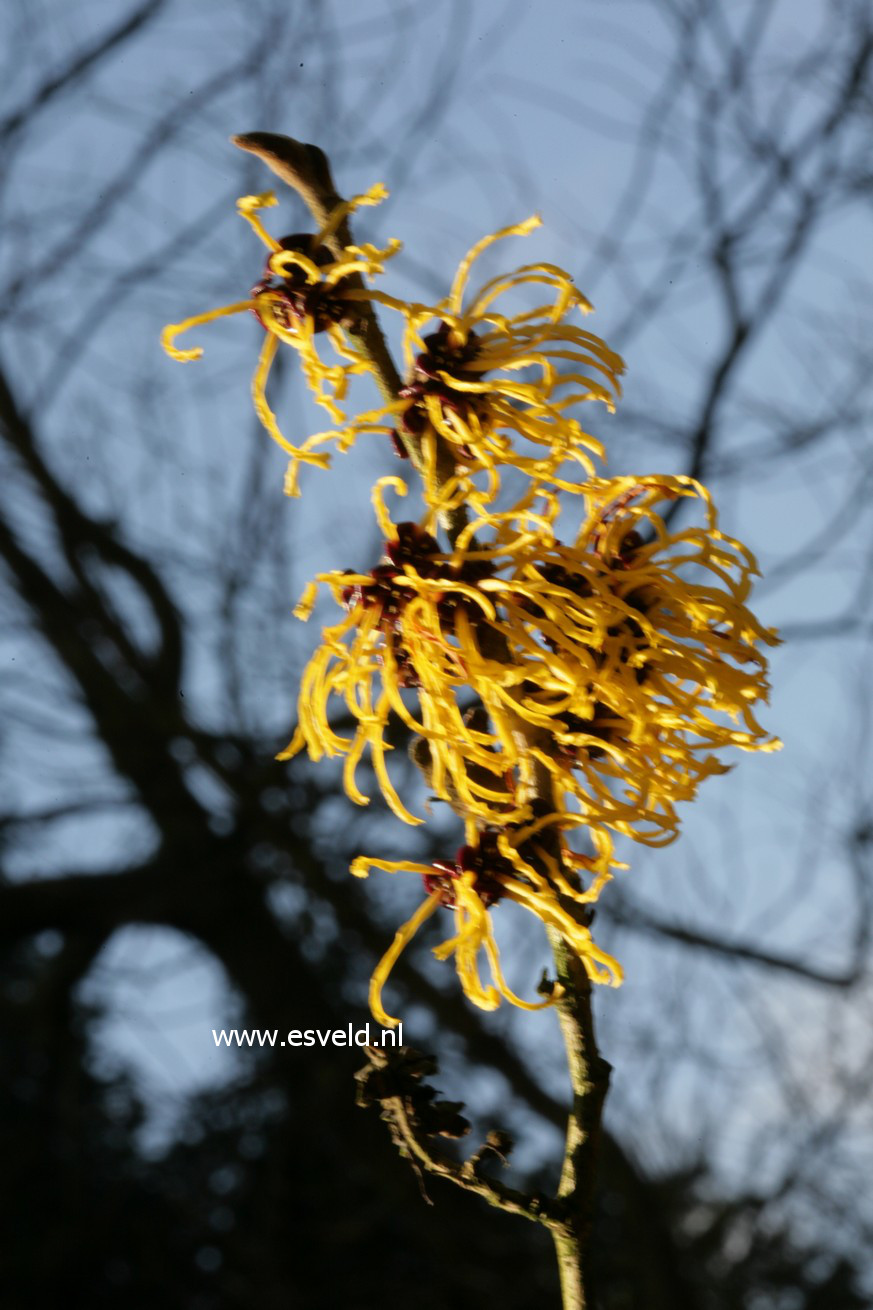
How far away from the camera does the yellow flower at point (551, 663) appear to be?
2.05ft

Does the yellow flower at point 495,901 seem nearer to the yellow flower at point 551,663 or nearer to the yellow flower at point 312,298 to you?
the yellow flower at point 551,663

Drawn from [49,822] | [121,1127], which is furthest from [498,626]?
[121,1127]

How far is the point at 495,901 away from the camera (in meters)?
0.65

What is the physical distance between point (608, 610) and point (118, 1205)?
3.16 meters

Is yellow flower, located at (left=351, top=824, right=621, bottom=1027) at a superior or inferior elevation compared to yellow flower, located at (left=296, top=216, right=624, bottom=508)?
inferior

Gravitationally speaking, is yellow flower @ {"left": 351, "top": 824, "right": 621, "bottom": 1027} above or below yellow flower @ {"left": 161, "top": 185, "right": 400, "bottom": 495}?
below

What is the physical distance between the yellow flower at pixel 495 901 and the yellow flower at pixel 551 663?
0.06ft

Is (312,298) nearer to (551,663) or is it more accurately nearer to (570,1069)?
(551,663)

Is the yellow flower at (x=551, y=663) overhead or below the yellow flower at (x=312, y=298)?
below

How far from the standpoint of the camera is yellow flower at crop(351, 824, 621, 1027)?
0.62 meters

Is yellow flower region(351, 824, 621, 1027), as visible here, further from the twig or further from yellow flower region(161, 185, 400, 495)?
yellow flower region(161, 185, 400, 495)

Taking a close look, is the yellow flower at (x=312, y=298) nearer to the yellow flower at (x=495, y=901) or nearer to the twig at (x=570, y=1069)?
the twig at (x=570, y=1069)

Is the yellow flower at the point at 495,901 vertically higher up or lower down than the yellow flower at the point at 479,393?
lower down

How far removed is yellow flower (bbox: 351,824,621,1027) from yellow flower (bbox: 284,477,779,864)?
0.06 feet
